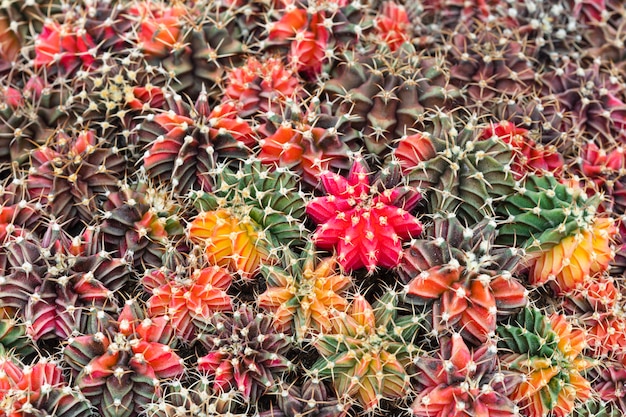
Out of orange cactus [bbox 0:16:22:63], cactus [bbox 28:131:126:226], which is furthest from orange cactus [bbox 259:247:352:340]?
orange cactus [bbox 0:16:22:63]

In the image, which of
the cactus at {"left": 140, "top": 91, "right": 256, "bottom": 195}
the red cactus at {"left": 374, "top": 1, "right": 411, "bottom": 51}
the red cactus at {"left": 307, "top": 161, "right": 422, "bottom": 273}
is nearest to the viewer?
the red cactus at {"left": 307, "top": 161, "right": 422, "bottom": 273}

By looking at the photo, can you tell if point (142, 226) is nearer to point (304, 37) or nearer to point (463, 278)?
point (304, 37)

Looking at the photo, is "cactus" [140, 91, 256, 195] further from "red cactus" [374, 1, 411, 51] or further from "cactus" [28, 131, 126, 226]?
"red cactus" [374, 1, 411, 51]

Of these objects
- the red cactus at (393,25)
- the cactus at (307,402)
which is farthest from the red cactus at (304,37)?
the cactus at (307,402)

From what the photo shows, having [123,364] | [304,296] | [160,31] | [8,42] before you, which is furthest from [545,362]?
[8,42]

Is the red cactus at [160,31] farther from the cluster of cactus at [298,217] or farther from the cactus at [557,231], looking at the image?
the cactus at [557,231]

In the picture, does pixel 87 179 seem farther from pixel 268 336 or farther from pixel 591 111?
pixel 591 111
